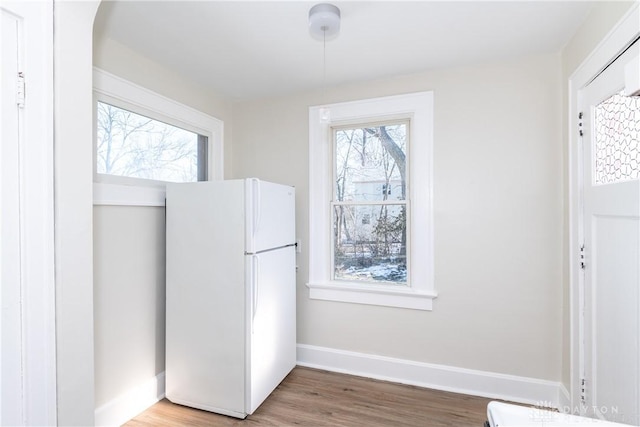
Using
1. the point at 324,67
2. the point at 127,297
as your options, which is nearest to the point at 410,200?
the point at 324,67

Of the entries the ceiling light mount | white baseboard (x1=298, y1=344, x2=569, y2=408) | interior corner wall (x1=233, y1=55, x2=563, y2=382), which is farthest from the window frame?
the ceiling light mount

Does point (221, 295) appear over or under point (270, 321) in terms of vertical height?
over

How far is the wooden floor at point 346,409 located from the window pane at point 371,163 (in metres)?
1.50

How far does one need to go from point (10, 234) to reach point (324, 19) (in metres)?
1.71

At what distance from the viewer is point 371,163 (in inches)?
108

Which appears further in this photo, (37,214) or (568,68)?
(568,68)

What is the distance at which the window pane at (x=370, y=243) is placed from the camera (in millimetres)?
2672

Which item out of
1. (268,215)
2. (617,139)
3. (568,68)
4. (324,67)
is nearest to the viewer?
(617,139)

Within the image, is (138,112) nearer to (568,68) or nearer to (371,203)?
(371,203)

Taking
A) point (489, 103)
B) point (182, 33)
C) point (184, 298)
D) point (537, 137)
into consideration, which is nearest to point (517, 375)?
point (537, 137)

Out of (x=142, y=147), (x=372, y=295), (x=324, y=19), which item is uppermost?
(x=324, y=19)

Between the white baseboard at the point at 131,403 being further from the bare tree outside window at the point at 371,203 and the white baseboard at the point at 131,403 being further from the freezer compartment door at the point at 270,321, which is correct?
the bare tree outside window at the point at 371,203

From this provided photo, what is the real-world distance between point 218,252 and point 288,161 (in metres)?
1.15

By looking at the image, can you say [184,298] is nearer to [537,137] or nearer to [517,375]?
[517,375]
